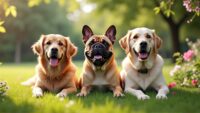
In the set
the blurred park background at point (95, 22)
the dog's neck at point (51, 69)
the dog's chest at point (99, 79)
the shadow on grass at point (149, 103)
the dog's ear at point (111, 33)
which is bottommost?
the shadow on grass at point (149, 103)

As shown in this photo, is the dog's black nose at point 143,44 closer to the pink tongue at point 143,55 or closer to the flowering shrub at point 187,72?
the pink tongue at point 143,55

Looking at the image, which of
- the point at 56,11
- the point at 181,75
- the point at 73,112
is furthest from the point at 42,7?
the point at 73,112

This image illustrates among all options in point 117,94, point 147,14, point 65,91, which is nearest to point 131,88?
point 117,94

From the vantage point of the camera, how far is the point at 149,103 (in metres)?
6.57

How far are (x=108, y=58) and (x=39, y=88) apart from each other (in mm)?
1452

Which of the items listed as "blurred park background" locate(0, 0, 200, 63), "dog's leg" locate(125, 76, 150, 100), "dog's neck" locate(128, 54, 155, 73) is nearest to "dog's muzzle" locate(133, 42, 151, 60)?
"dog's neck" locate(128, 54, 155, 73)

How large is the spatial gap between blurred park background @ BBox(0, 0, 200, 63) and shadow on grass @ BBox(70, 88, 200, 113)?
13451mm

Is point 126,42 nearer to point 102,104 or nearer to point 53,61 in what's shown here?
point 53,61

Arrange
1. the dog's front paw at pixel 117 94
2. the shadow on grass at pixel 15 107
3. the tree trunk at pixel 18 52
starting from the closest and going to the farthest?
the shadow on grass at pixel 15 107, the dog's front paw at pixel 117 94, the tree trunk at pixel 18 52

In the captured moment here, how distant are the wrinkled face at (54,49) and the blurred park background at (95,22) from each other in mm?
12456

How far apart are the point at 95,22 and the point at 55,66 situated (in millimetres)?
48338

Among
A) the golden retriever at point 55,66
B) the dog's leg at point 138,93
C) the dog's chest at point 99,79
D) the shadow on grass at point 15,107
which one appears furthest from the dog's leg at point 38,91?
the dog's leg at point 138,93

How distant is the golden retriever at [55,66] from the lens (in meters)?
8.15

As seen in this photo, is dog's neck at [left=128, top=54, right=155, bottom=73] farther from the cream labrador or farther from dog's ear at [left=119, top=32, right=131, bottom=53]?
dog's ear at [left=119, top=32, right=131, bottom=53]
